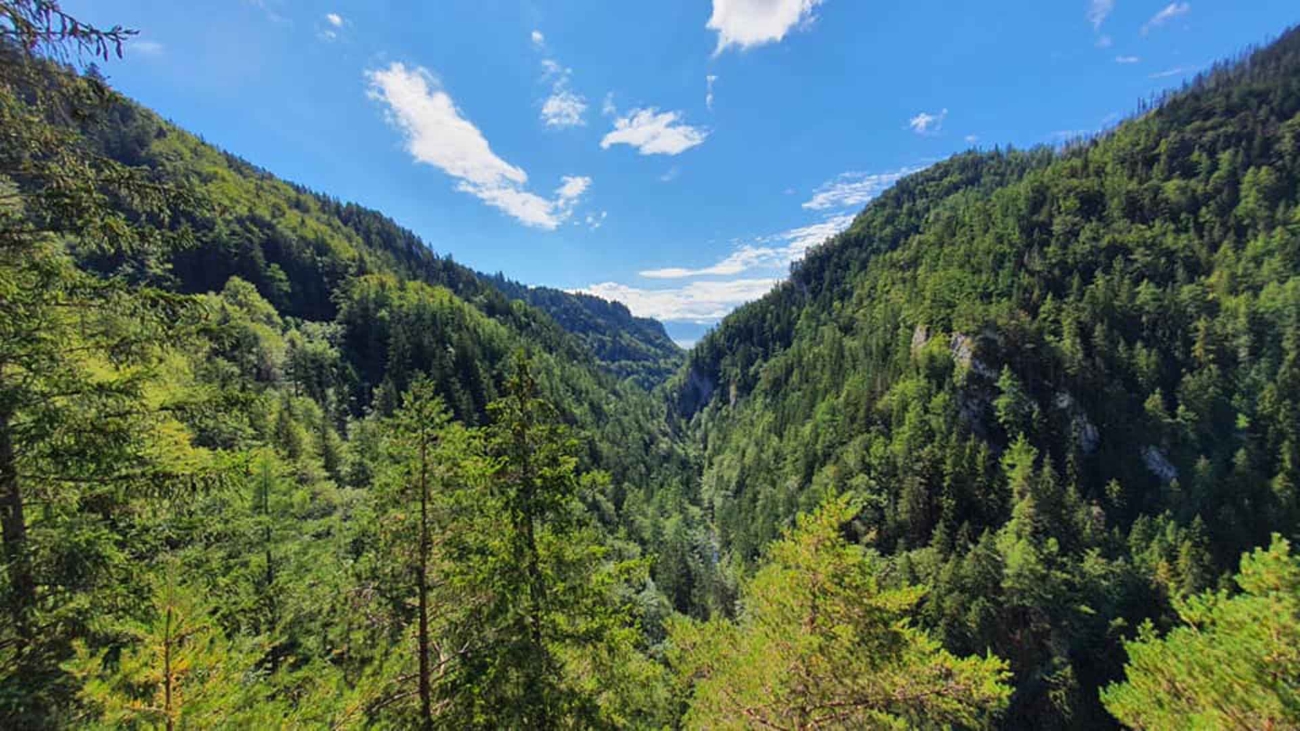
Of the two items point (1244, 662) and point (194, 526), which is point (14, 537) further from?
point (1244, 662)

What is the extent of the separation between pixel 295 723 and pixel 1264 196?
153m

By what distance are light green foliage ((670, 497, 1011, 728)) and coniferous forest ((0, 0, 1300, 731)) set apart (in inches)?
3.1

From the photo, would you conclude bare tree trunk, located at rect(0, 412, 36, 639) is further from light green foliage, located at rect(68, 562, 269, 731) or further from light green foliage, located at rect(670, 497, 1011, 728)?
light green foliage, located at rect(670, 497, 1011, 728)

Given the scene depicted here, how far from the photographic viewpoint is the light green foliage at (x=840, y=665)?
408 inches

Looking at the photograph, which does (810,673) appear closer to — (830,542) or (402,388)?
(830,542)

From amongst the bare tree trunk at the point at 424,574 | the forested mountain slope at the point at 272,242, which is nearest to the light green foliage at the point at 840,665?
the bare tree trunk at the point at 424,574

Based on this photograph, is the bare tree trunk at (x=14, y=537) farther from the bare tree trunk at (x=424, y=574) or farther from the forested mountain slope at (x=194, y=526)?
the bare tree trunk at (x=424, y=574)

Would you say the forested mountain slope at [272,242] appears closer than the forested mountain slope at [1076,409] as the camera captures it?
No

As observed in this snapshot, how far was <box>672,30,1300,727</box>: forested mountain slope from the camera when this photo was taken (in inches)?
1916

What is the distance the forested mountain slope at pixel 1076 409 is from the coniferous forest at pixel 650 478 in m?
0.52

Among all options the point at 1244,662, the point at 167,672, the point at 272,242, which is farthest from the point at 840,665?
the point at 272,242

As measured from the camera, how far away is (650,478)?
379ft

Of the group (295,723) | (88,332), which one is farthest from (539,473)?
(88,332)

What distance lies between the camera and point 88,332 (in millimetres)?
6125
